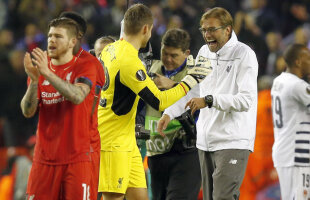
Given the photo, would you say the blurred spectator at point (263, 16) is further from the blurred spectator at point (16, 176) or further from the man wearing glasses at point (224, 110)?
the man wearing glasses at point (224, 110)

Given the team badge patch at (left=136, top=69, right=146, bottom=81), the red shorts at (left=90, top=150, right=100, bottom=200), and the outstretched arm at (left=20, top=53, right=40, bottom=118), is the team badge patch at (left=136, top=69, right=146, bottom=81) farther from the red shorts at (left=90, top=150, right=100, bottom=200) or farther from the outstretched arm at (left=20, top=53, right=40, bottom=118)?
the outstretched arm at (left=20, top=53, right=40, bottom=118)

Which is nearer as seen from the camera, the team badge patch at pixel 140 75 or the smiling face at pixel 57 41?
the smiling face at pixel 57 41

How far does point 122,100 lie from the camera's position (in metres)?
5.29

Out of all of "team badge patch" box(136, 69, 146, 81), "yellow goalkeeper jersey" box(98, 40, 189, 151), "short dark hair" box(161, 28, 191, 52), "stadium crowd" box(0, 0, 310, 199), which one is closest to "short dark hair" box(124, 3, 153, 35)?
"yellow goalkeeper jersey" box(98, 40, 189, 151)

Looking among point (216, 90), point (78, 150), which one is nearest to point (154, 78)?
point (216, 90)

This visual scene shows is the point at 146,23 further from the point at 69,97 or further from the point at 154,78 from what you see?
the point at 69,97

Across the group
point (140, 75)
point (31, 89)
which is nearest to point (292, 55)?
point (140, 75)

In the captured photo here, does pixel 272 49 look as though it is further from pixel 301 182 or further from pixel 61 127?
pixel 61 127

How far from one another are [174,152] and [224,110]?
1.04m

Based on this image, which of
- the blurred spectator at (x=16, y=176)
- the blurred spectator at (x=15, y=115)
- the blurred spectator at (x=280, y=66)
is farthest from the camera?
the blurred spectator at (x=15, y=115)

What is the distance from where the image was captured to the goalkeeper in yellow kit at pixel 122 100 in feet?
17.1

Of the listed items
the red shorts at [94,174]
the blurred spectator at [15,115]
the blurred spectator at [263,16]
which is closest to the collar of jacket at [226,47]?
the red shorts at [94,174]

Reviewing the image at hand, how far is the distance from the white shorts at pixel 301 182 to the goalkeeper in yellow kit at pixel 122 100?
215cm

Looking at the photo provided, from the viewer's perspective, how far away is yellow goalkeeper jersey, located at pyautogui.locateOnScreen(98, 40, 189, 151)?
16.9 feet
